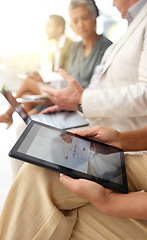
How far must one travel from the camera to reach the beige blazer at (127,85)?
0.76m

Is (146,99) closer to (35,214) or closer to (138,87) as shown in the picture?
(138,87)

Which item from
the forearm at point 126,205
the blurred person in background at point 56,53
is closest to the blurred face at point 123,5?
the blurred person in background at point 56,53

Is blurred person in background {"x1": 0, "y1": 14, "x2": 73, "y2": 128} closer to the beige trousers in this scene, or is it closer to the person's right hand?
the person's right hand

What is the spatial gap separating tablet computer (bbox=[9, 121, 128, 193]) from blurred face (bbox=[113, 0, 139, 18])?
63cm

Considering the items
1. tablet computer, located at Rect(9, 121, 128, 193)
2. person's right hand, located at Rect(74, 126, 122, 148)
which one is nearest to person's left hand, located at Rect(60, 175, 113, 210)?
tablet computer, located at Rect(9, 121, 128, 193)

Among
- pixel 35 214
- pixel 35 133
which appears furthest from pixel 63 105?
pixel 35 214

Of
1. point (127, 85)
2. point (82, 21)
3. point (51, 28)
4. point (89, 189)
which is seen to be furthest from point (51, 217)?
point (51, 28)

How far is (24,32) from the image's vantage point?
1.77 metres

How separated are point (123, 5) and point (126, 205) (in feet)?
2.66

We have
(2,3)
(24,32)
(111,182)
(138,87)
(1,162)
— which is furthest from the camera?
(24,32)

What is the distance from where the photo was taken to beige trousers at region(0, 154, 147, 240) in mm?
440

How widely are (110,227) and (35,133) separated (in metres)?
0.26

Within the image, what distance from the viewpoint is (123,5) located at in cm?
91

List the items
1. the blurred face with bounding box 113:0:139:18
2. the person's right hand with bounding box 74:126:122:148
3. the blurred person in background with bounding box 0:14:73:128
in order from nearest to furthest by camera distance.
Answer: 1. the person's right hand with bounding box 74:126:122:148
2. the blurred face with bounding box 113:0:139:18
3. the blurred person in background with bounding box 0:14:73:128
